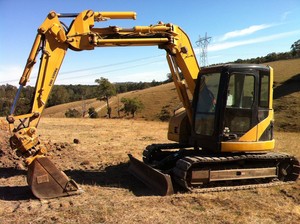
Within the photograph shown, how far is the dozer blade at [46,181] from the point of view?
761 cm

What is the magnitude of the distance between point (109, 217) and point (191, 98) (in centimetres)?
417

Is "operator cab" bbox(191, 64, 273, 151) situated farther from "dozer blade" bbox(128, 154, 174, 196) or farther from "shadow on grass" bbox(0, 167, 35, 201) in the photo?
"shadow on grass" bbox(0, 167, 35, 201)

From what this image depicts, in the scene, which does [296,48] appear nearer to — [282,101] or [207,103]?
[282,101]

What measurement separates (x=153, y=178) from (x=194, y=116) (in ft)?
5.97

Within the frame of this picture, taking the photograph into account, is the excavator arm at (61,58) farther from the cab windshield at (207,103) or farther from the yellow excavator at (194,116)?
the cab windshield at (207,103)

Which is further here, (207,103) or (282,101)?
(282,101)

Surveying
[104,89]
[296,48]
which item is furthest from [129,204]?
[296,48]

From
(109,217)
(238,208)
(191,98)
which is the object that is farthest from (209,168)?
(109,217)

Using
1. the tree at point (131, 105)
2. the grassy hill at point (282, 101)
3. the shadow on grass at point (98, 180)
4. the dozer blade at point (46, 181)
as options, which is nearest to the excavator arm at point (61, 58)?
the dozer blade at point (46, 181)

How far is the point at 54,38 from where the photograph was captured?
8.25 meters

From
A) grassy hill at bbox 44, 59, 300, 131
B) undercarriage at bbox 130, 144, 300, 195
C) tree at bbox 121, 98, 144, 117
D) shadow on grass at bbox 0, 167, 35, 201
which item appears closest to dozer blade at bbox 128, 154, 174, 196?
undercarriage at bbox 130, 144, 300, 195

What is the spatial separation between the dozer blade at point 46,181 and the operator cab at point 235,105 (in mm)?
3291

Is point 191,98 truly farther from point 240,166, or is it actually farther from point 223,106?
point 240,166

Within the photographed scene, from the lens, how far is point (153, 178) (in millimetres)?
8555
